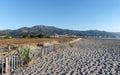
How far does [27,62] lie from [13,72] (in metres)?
1.91

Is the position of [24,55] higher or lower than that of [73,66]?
higher

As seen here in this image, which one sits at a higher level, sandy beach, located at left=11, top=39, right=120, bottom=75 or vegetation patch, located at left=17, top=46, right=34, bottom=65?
vegetation patch, located at left=17, top=46, right=34, bottom=65

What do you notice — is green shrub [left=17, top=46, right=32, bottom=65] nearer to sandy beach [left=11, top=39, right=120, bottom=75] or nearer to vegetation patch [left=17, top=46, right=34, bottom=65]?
vegetation patch [left=17, top=46, right=34, bottom=65]

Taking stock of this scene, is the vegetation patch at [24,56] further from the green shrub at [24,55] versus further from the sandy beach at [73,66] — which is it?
the sandy beach at [73,66]

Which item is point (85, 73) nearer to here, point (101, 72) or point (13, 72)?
point (101, 72)

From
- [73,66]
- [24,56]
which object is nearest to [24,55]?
[24,56]

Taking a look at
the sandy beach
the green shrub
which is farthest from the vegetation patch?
the sandy beach

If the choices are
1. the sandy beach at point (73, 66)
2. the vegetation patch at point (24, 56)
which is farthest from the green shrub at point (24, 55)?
the sandy beach at point (73, 66)

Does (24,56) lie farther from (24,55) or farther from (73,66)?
(73,66)

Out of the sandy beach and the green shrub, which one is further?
the green shrub

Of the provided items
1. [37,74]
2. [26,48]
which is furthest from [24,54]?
[37,74]

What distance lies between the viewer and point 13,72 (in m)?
8.08

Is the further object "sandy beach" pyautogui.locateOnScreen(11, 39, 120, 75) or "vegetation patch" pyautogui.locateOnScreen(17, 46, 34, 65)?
"vegetation patch" pyautogui.locateOnScreen(17, 46, 34, 65)

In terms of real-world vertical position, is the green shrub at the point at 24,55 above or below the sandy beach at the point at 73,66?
above
